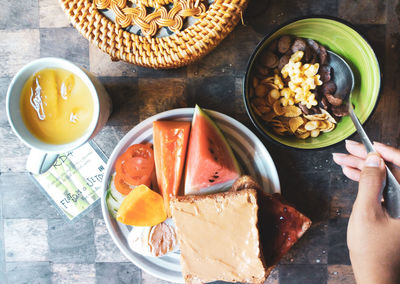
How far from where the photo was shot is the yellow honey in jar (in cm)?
77

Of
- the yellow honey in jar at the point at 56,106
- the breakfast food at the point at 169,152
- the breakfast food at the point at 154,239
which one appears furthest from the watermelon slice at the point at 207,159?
the yellow honey in jar at the point at 56,106

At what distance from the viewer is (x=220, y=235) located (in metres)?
0.85

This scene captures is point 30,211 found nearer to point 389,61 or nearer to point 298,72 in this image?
point 298,72

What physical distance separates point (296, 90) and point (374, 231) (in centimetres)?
39

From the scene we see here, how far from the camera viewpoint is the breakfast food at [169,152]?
88 cm

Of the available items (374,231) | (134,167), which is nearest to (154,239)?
(134,167)

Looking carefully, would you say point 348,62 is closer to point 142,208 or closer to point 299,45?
point 299,45

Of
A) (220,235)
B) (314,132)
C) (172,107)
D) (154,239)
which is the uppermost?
(314,132)

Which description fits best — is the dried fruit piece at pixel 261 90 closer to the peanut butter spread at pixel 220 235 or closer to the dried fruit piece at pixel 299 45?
the dried fruit piece at pixel 299 45

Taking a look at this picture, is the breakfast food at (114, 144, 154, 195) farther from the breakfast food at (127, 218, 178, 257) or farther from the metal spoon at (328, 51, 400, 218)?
the metal spoon at (328, 51, 400, 218)

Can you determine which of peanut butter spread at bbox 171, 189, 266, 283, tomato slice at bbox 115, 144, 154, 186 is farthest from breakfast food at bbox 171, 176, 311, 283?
tomato slice at bbox 115, 144, 154, 186

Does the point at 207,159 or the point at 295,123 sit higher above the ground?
the point at 295,123

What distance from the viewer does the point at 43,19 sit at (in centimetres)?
100

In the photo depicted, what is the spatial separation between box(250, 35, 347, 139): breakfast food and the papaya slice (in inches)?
14.5
